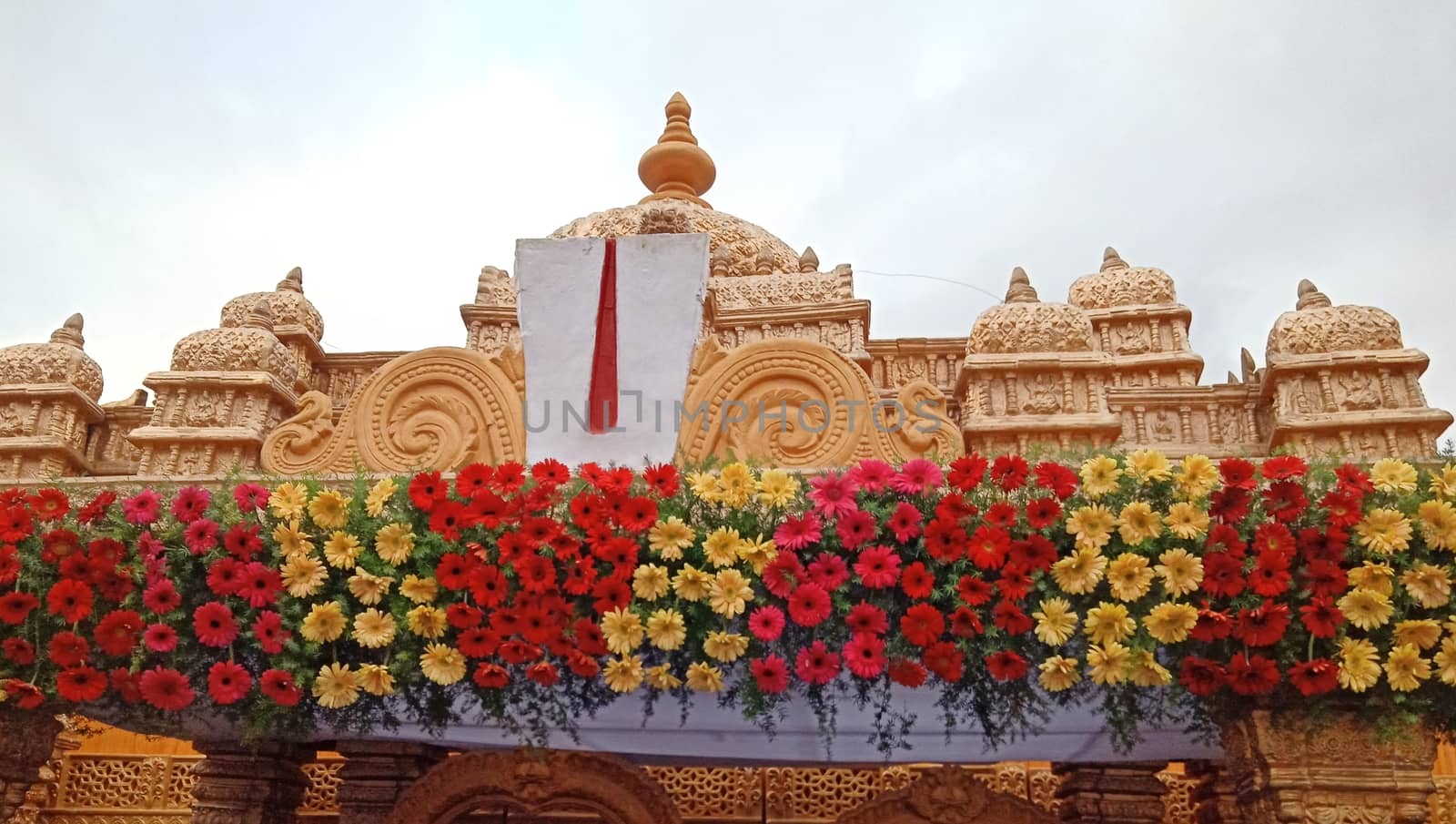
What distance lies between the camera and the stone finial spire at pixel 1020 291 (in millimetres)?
10539

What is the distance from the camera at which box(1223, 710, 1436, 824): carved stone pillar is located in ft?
12.5

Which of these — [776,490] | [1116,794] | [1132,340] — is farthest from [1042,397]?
[776,490]

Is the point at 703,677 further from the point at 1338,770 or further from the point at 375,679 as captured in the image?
the point at 1338,770

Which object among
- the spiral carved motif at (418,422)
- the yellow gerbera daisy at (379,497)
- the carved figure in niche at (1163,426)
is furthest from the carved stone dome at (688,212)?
the yellow gerbera daisy at (379,497)

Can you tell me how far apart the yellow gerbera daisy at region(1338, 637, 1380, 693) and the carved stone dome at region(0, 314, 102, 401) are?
11.8m

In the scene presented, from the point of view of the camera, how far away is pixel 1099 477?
401 cm

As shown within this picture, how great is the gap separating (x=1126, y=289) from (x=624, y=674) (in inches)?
488

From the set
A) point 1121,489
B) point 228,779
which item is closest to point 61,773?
point 228,779

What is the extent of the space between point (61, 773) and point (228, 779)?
198cm

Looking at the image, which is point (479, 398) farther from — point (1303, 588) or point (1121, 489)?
point (1303, 588)

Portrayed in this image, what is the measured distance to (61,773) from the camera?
636cm

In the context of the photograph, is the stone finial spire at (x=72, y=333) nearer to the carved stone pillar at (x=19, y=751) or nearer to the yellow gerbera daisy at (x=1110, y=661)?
the carved stone pillar at (x=19, y=751)

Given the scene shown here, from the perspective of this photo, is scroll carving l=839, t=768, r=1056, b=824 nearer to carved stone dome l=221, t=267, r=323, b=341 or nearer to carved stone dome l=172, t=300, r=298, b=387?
carved stone dome l=172, t=300, r=298, b=387

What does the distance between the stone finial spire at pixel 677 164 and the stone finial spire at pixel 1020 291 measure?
4.81 m
